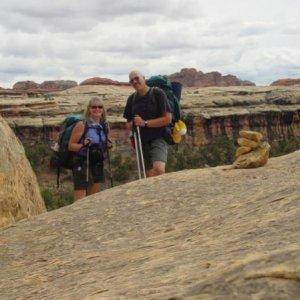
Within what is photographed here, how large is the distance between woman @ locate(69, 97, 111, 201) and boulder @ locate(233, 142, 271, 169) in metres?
2.17

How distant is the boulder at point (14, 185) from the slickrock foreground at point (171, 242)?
2.64 ft

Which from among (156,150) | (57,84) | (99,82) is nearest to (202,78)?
(57,84)

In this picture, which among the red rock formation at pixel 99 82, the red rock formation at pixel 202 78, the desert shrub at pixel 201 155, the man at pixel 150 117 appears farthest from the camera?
the red rock formation at pixel 202 78

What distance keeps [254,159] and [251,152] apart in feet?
0.99

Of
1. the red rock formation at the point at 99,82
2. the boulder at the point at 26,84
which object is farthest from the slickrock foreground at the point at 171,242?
the boulder at the point at 26,84

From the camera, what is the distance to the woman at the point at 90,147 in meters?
9.38

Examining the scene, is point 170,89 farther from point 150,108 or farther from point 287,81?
point 287,81

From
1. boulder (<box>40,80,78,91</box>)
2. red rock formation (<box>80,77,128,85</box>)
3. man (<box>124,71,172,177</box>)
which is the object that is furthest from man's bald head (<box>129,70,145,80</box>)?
boulder (<box>40,80,78,91</box>)

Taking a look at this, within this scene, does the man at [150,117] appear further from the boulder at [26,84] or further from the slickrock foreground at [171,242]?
the boulder at [26,84]

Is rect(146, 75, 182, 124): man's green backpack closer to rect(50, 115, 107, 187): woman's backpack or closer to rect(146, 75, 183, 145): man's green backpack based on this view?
rect(146, 75, 183, 145): man's green backpack

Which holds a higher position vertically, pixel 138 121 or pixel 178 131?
pixel 138 121

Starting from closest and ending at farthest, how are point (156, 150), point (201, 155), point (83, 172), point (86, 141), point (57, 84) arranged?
point (86, 141) → point (83, 172) → point (156, 150) → point (201, 155) → point (57, 84)

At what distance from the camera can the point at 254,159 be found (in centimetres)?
923

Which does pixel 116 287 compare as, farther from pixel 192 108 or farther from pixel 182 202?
pixel 192 108
